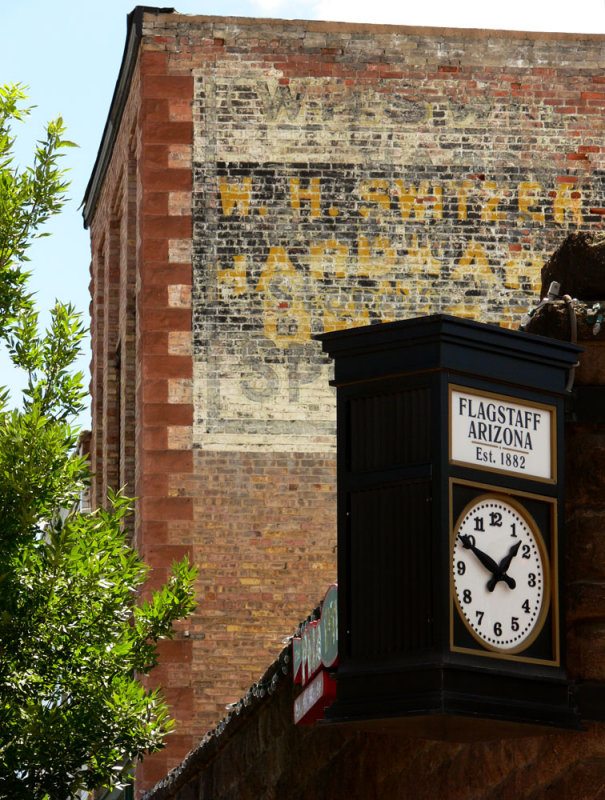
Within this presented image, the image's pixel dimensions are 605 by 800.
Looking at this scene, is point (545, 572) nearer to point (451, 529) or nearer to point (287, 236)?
point (451, 529)

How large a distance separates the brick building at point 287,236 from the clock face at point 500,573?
1411cm

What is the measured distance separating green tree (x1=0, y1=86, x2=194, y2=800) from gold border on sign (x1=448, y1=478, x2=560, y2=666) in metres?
6.57

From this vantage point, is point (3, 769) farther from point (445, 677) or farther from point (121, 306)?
point (121, 306)

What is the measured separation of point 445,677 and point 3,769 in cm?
697

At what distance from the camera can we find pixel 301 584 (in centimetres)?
2230

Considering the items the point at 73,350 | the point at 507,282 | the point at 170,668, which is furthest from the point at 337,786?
the point at 507,282

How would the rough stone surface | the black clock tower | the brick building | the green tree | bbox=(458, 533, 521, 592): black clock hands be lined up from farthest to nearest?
the brick building → the green tree → the rough stone surface → bbox=(458, 533, 521, 592): black clock hands → the black clock tower

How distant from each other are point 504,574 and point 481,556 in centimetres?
14

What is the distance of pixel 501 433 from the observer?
8125 millimetres

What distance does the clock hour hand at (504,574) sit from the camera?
7.95 m

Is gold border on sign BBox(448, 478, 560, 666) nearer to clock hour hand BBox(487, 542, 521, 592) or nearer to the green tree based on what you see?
clock hour hand BBox(487, 542, 521, 592)

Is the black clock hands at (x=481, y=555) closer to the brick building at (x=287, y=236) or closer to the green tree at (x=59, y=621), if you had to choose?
the green tree at (x=59, y=621)

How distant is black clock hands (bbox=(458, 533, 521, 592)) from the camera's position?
793 centimetres

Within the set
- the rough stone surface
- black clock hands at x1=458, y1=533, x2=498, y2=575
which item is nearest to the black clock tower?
black clock hands at x1=458, y1=533, x2=498, y2=575
